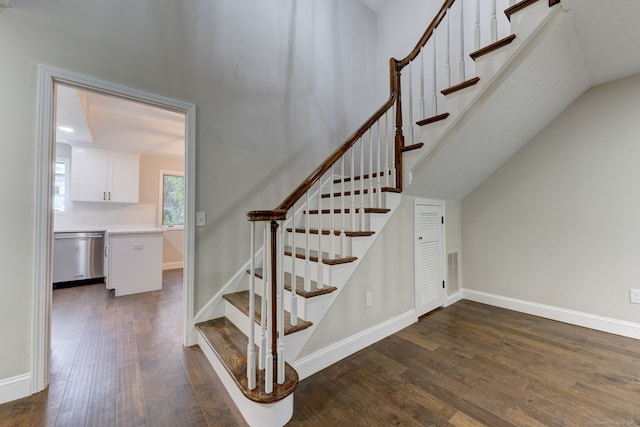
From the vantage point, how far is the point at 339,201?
2715mm

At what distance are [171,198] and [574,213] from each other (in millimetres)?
6548

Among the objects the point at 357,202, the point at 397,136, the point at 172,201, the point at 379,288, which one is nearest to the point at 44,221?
the point at 357,202

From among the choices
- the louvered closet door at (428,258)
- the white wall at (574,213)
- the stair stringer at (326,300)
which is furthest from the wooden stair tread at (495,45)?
the white wall at (574,213)

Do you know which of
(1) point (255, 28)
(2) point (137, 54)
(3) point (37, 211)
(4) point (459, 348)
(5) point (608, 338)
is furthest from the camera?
(1) point (255, 28)

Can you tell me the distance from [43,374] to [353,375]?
2.01 m

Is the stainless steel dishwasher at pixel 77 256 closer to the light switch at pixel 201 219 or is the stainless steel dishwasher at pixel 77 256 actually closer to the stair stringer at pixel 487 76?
the light switch at pixel 201 219


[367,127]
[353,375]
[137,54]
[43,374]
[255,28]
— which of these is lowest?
[353,375]

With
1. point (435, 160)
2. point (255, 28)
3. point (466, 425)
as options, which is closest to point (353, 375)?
point (466, 425)

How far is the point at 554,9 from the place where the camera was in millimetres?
1666

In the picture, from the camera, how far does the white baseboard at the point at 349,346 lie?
5.93 ft

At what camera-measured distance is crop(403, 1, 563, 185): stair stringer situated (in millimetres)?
1738

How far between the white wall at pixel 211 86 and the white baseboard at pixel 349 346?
1.03 m

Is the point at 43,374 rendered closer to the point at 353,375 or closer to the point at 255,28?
the point at 353,375

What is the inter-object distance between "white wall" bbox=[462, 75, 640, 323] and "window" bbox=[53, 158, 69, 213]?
6.50m
